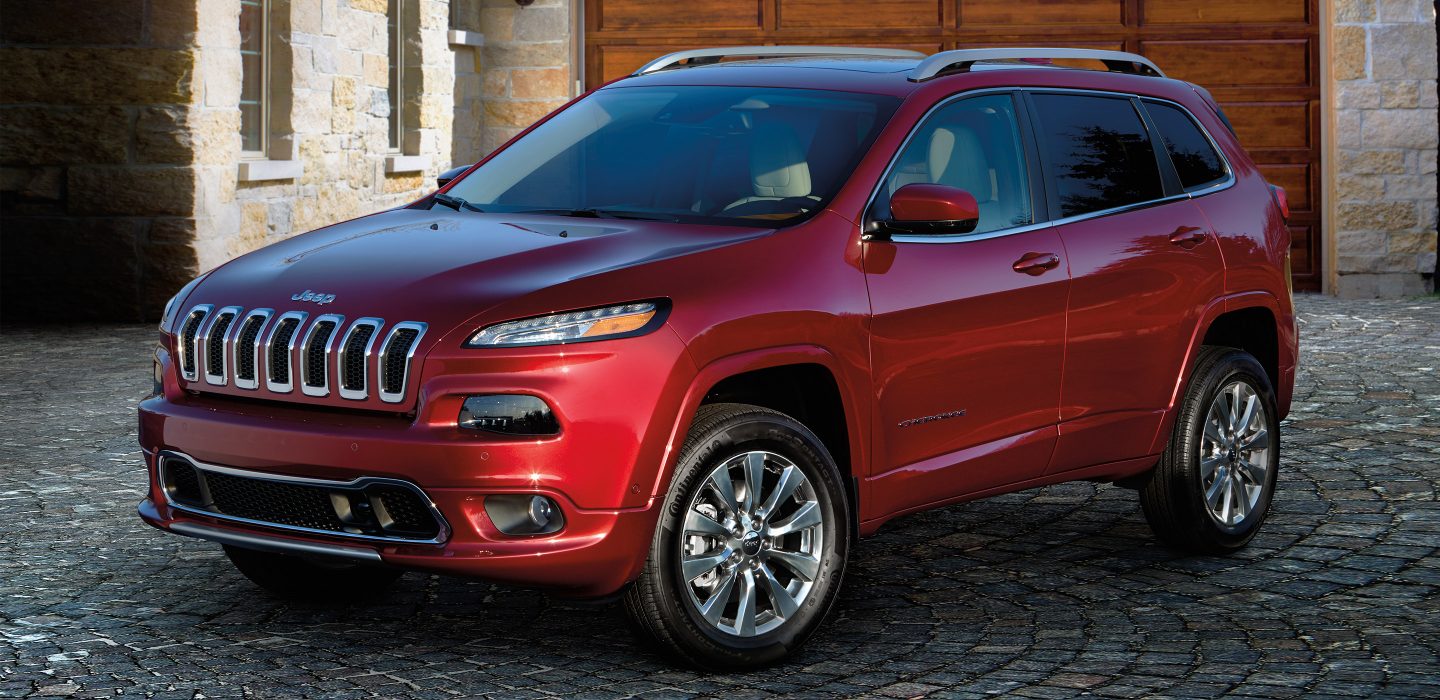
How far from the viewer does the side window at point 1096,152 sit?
20.8ft

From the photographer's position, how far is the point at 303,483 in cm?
488

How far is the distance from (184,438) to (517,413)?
103cm

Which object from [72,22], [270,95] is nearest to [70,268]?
[72,22]

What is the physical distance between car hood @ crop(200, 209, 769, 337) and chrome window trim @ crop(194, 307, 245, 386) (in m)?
0.05

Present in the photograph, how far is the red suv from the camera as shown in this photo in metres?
4.77

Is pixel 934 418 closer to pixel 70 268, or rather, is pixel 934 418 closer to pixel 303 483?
pixel 303 483

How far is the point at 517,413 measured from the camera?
4.71 meters

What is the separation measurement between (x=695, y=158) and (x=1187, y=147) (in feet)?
6.69

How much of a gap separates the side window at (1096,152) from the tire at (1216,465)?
2.35ft

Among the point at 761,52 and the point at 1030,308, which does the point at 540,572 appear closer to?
the point at 1030,308

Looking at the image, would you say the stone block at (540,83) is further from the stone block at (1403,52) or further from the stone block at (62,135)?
the stone block at (1403,52)

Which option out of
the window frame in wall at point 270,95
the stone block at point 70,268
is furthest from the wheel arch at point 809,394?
the window frame in wall at point 270,95

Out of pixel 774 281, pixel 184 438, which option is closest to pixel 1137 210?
pixel 774 281

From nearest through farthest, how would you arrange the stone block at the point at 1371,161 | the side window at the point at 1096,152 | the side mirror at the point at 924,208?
the side mirror at the point at 924,208, the side window at the point at 1096,152, the stone block at the point at 1371,161
